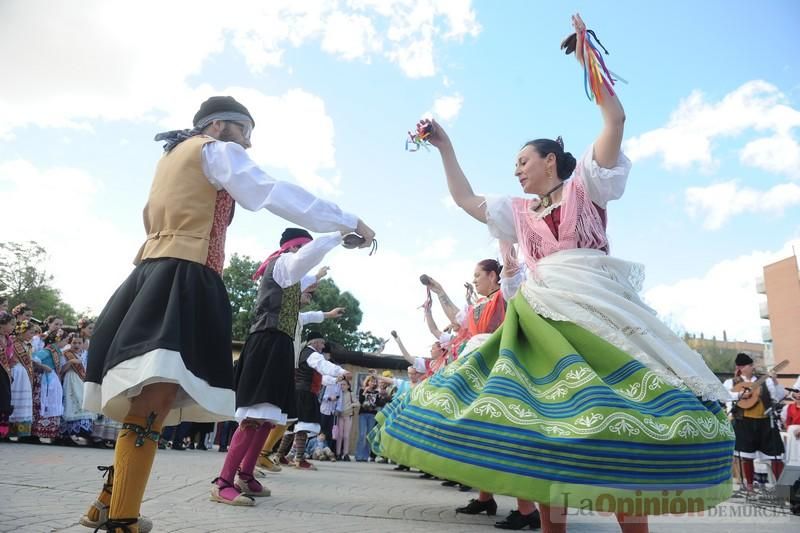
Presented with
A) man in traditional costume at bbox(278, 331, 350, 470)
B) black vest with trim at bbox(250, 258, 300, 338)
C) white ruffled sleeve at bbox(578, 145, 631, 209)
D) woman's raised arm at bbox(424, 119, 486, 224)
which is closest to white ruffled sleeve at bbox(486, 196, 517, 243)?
woman's raised arm at bbox(424, 119, 486, 224)

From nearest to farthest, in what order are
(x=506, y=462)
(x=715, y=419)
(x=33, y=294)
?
(x=506, y=462), (x=715, y=419), (x=33, y=294)

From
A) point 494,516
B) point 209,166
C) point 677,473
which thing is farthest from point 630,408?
point 494,516

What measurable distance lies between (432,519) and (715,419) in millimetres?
2996

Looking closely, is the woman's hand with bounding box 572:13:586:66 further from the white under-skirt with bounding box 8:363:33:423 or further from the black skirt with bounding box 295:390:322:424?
the white under-skirt with bounding box 8:363:33:423

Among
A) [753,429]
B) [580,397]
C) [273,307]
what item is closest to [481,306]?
[273,307]

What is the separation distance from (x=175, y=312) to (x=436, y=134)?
5.30 feet

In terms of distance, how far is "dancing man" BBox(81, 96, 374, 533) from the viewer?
2.42 metres

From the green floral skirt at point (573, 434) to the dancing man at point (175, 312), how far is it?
0.93 meters

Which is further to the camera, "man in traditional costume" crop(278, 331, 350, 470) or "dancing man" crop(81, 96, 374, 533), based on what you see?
"man in traditional costume" crop(278, 331, 350, 470)

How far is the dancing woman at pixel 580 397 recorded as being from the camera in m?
1.86

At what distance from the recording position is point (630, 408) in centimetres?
196

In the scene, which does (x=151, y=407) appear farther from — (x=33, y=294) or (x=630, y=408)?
(x=33, y=294)

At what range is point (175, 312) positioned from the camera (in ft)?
8.20

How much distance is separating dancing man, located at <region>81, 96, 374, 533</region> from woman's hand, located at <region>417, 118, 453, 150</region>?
606 mm
